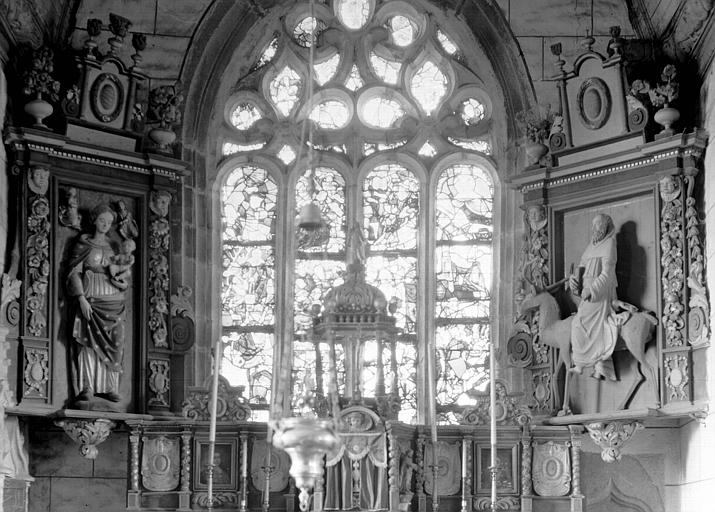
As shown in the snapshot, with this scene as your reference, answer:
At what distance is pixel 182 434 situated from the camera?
17359 millimetres

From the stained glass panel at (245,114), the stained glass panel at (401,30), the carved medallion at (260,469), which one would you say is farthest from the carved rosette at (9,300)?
the stained glass panel at (401,30)

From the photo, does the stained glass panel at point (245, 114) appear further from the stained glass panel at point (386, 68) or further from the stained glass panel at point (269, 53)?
the stained glass panel at point (386, 68)

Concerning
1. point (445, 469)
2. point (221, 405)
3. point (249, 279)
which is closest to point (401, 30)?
point (249, 279)

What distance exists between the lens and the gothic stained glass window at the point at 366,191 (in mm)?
19234

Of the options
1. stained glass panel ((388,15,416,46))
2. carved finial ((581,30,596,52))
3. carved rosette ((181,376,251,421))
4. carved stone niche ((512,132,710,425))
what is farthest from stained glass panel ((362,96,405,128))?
carved rosette ((181,376,251,421))

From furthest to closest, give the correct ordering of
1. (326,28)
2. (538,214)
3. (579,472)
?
(326,28), (538,214), (579,472)

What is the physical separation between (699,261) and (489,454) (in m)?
2.92

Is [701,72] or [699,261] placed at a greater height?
[701,72]

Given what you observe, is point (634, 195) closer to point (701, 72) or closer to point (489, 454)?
point (701, 72)

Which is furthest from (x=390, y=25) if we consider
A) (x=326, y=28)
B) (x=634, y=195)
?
(x=634, y=195)

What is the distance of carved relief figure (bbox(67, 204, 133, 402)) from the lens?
57.6 feet

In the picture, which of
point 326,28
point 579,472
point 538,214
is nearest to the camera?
point 579,472

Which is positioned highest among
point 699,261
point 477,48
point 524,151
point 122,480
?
point 477,48

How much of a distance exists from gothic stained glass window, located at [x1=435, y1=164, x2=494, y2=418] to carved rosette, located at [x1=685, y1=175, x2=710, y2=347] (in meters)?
2.82
